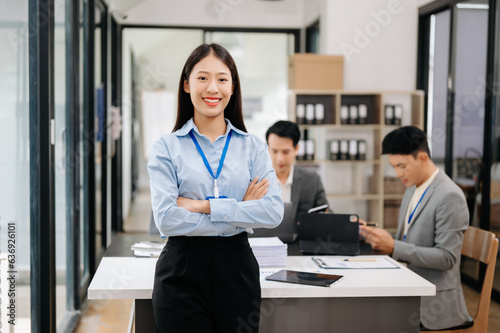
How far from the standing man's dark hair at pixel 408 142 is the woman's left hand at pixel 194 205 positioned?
131cm

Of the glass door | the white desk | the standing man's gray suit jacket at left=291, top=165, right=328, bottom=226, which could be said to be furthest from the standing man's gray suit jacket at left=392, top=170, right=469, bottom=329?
the glass door

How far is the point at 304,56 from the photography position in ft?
18.1

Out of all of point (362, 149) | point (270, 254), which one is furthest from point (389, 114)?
point (270, 254)

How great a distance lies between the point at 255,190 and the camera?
1.73 metres

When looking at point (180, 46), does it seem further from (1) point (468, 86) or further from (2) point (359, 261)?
(2) point (359, 261)

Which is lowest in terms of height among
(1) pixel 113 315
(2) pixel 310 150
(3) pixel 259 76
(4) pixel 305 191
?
(1) pixel 113 315

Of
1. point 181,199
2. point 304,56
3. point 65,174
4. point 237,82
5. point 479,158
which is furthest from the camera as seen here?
point 304,56

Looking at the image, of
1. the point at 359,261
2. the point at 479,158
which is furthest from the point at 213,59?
the point at 479,158

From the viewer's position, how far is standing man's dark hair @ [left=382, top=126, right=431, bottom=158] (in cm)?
259

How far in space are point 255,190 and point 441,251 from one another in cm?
112

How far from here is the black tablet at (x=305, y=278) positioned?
194 centimetres

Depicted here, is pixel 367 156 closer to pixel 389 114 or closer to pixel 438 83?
pixel 389 114

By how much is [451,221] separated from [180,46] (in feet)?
17.6

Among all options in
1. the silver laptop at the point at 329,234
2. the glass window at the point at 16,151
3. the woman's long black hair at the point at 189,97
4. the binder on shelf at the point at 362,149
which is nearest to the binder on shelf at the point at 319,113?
the binder on shelf at the point at 362,149
